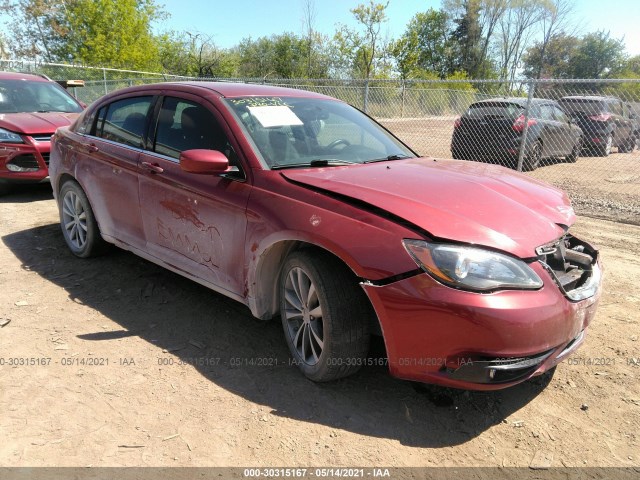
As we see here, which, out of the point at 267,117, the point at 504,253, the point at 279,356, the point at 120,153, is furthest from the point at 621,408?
the point at 120,153

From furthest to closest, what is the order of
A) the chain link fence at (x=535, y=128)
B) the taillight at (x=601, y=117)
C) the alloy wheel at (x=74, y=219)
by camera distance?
the taillight at (x=601, y=117), the chain link fence at (x=535, y=128), the alloy wheel at (x=74, y=219)

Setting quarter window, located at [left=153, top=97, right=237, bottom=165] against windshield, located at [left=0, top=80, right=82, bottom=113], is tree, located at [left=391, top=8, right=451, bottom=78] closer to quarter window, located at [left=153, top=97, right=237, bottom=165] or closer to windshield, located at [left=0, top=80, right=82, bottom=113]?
windshield, located at [left=0, top=80, right=82, bottom=113]

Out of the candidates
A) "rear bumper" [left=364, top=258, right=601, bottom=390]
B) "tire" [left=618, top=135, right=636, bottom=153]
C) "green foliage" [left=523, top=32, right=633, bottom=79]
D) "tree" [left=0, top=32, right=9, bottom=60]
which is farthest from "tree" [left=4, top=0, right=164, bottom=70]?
"green foliage" [left=523, top=32, right=633, bottom=79]

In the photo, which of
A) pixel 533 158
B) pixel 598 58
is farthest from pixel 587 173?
pixel 598 58

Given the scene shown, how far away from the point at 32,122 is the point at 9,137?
0.41m

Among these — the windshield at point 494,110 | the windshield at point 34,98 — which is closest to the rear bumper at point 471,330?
the windshield at point 34,98

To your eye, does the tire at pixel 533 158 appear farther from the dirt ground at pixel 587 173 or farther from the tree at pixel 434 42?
the tree at pixel 434 42

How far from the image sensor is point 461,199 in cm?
267

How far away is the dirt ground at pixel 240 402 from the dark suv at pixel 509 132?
6.43 metres

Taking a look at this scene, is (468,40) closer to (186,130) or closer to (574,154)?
(574,154)

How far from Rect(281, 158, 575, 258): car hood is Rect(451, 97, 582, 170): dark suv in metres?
6.64

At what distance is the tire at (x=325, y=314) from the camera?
8.48 ft

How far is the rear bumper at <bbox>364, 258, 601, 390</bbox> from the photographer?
7.20ft

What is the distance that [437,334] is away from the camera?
89.6 inches
